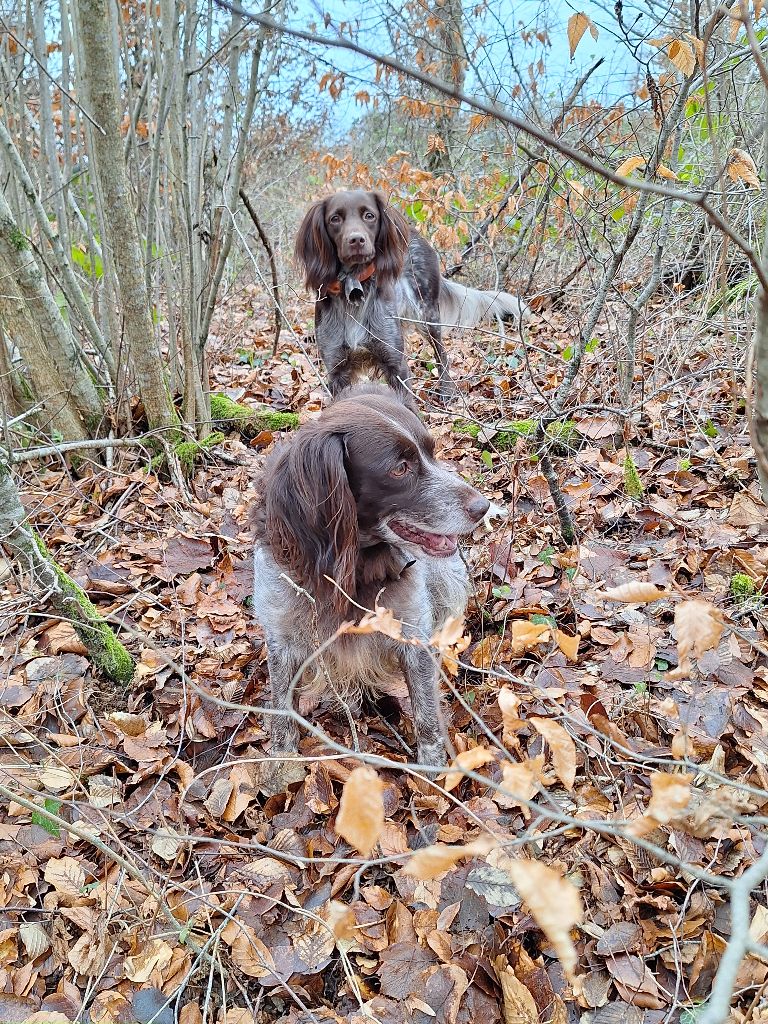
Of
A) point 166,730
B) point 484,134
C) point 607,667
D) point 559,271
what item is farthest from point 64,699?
point 484,134

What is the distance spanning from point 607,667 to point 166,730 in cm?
196

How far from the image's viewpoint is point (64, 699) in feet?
9.96

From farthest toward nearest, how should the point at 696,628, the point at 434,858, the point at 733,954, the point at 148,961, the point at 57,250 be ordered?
1. the point at 57,250
2. the point at 148,961
3. the point at 696,628
4. the point at 434,858
5. the point at 733,954

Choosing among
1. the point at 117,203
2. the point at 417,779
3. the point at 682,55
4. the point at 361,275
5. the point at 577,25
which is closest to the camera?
the point at 682,55

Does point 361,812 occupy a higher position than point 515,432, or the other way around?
point 361,812

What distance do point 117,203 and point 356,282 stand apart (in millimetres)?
2216

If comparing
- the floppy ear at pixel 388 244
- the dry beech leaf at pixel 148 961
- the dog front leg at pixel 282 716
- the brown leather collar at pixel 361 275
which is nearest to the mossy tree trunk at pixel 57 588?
the dog front leg at pixel 282 716

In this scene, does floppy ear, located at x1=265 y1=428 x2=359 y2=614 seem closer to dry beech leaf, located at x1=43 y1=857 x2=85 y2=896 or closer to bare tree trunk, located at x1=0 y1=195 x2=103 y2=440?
dry beech leaf, located at x1=43 y1=857 x2=85 y2=896

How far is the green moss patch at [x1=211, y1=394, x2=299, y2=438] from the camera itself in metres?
5.18

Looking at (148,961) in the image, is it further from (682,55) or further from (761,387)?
(682,55)

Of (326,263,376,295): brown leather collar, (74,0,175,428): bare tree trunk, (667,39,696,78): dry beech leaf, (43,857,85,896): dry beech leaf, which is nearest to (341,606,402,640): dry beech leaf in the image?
(43,857,85,896): dry beech leaf

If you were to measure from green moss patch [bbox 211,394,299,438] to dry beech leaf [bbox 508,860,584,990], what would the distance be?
455 cm

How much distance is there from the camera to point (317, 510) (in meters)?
2.52

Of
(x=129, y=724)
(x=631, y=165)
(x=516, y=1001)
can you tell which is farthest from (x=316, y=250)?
(x=516, y=1001)
